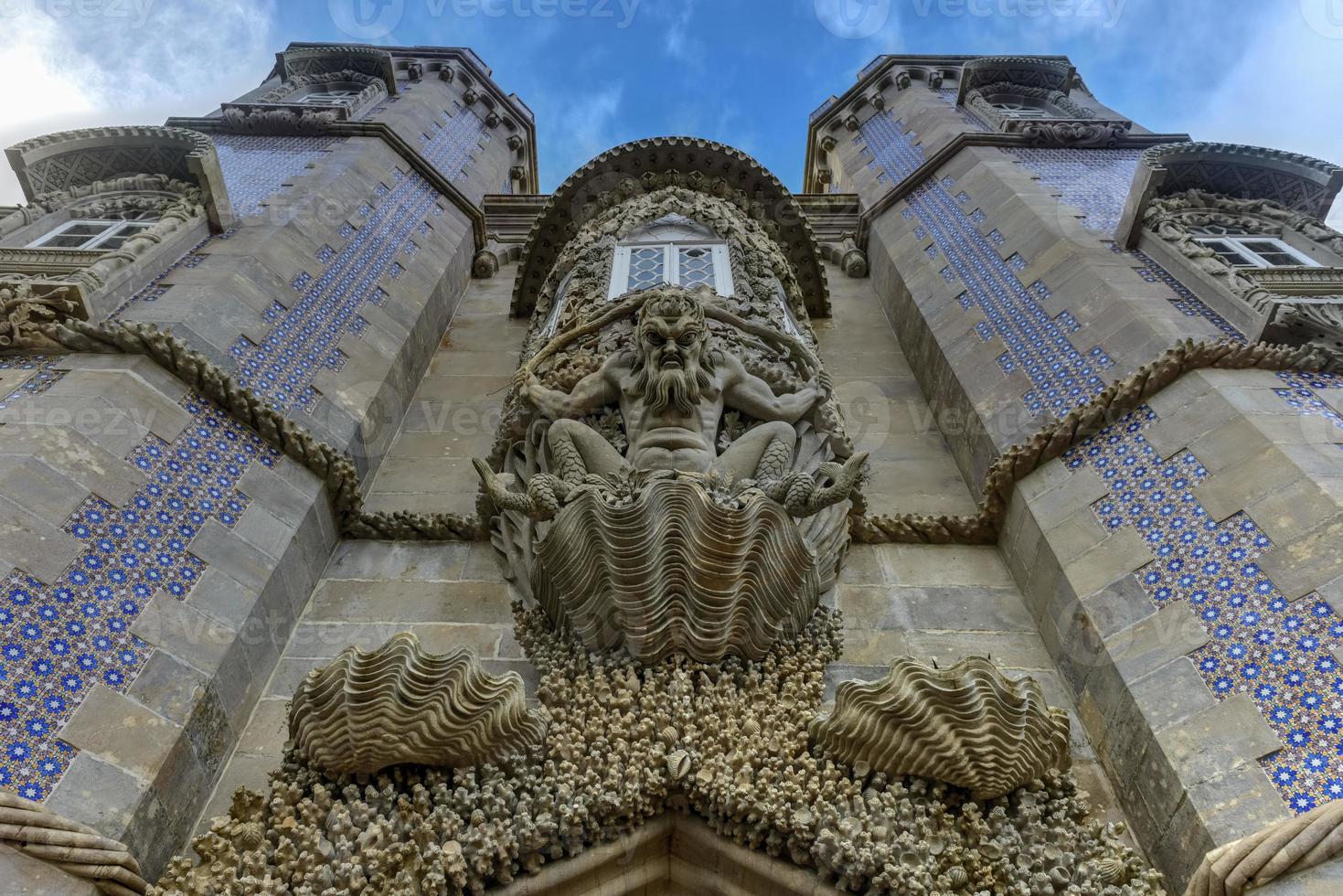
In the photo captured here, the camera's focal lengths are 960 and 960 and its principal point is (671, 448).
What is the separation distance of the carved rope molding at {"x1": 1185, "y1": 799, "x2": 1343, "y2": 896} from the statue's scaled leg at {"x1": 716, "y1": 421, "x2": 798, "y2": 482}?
313 cm

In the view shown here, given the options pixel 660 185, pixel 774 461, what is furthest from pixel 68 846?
pixel 660 185

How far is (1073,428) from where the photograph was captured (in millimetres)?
6832

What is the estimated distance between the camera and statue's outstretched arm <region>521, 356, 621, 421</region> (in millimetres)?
6895

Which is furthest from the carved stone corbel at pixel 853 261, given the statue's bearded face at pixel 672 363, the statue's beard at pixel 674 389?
the statue's beard at pixel 674 389

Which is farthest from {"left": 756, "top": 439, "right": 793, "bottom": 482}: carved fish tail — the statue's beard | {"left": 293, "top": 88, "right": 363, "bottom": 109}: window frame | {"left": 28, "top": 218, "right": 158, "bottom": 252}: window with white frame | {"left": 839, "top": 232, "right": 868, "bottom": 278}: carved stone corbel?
{"left": 293, "top": 88, "right": 363, "bottom": 109}: window frame

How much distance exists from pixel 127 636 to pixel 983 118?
1398 cm

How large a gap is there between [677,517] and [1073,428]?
3397 millimetres

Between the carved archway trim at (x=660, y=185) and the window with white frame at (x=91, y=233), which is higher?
the carved archway trim at (x=660, y=185)

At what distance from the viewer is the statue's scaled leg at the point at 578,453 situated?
6.16 m

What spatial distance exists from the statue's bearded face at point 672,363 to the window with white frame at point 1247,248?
5.36 meters

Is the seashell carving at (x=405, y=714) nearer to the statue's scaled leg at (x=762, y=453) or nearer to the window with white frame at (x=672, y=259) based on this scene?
the statue's scaled leg at (x=762, y=453)

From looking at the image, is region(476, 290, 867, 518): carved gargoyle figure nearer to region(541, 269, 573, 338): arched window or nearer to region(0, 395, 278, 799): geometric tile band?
region(541, 269, 573, 338): arched window

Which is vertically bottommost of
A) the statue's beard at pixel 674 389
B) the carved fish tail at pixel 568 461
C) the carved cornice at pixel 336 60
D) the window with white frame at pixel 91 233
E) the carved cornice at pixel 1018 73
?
the carved fish tail at pixel 568 461

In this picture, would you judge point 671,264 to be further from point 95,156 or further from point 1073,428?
point 95,156
